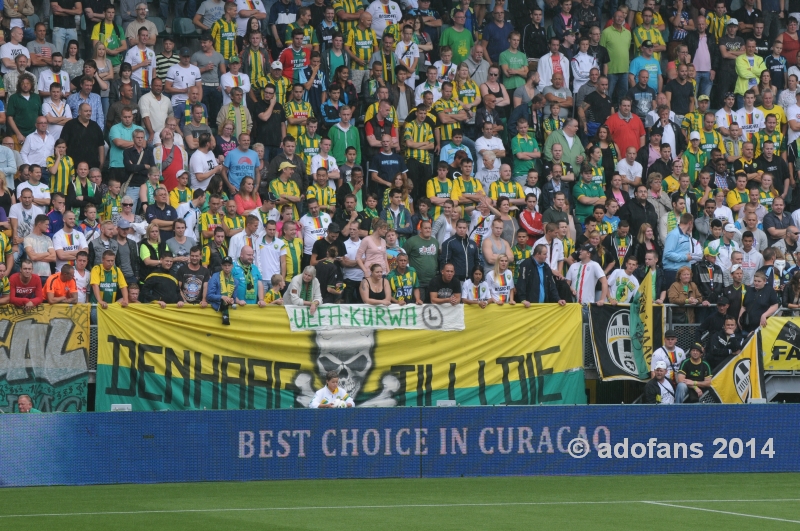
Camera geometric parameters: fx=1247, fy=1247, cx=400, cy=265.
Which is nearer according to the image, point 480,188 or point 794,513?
point 794,513

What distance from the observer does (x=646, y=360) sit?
21203 millimetres

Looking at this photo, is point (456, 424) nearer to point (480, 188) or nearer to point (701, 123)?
point (480, 188)

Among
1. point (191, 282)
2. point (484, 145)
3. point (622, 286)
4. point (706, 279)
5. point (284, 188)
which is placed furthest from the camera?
point (484, 145)

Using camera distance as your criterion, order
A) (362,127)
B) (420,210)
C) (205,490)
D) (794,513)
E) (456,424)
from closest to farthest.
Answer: (794,513), (205,490), (456,424), (420,210), (362,127)

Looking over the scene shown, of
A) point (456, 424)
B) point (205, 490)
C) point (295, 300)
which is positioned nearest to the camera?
point (205, 490)

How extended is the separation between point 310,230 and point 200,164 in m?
2.34

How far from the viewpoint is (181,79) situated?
23594 millimetres

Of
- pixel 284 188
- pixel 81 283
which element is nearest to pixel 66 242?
pixel 81 283

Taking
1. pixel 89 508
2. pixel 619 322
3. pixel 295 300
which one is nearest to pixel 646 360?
pixel 619 322

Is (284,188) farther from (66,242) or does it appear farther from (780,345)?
(780,345)

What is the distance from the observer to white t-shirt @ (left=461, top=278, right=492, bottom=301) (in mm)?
21406

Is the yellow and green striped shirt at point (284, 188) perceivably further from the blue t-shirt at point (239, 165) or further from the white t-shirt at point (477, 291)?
the white t-shirt at point (477, 291)

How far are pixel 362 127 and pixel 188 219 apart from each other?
5.08 metres

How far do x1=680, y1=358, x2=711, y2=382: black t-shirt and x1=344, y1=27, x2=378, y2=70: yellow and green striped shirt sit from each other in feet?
30.4
